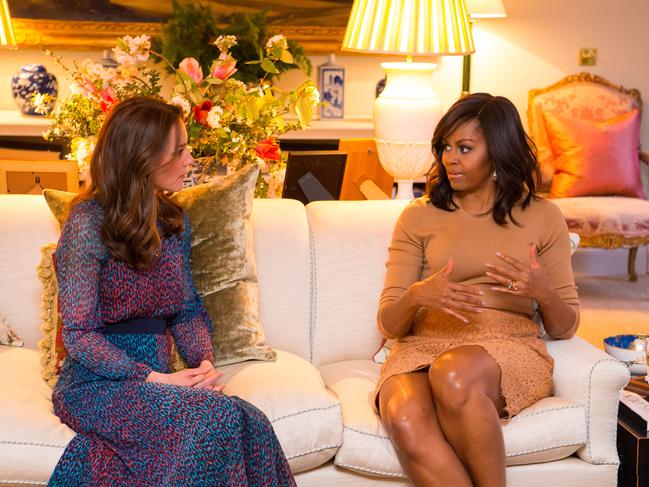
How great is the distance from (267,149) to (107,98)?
53 cm

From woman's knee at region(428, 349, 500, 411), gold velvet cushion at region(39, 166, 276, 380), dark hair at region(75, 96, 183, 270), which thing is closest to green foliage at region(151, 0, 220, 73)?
gold velvet cushion at region(39, 166, 276, 380)

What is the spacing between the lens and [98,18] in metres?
5.58

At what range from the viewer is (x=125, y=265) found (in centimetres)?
241

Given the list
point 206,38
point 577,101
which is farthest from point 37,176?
point 577,101

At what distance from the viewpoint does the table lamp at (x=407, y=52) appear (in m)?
3.37

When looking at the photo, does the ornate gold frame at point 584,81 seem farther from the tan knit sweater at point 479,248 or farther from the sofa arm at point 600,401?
the sofa arm at point 600,401

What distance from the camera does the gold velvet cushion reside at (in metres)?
2.72

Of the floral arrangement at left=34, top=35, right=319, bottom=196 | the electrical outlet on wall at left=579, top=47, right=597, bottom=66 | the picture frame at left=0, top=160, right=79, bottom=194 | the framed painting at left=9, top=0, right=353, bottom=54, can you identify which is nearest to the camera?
the floral arrangement at left=34, top=35, right=319, bottom=196

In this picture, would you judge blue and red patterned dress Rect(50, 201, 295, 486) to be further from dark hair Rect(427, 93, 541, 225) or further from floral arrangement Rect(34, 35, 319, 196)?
dark hair Rect(427, 93, 541, 225)

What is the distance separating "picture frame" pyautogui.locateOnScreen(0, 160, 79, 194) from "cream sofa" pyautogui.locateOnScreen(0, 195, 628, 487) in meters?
0.26

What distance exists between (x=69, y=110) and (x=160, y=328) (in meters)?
0.95

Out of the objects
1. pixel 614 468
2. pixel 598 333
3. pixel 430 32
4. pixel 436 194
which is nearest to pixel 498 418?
pixel 614 468

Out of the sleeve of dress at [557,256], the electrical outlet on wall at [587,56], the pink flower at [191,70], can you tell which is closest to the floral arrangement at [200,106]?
the pink flower at [191,70]

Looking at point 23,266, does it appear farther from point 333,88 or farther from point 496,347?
point 333,88
